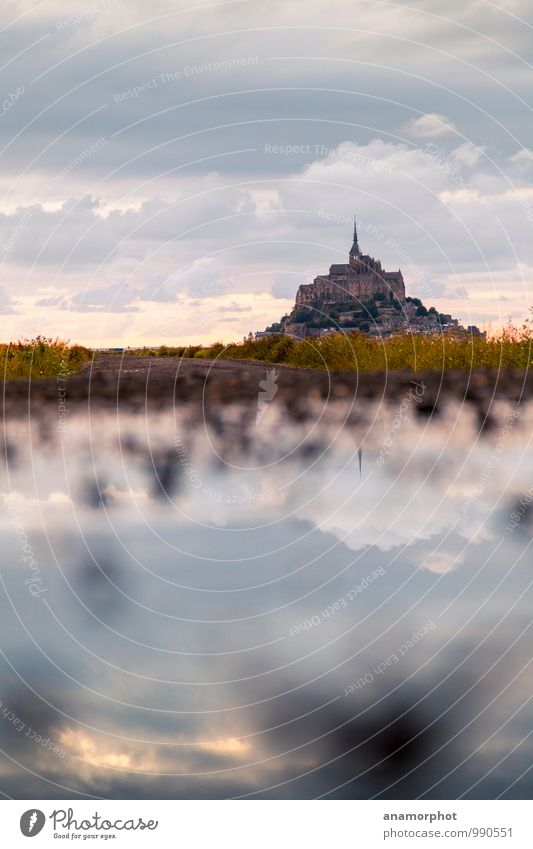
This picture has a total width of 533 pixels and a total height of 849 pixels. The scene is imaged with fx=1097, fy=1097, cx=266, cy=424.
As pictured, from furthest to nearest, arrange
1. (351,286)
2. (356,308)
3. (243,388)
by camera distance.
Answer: (351,286)
(356,308)
(243,388)

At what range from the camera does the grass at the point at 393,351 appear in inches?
1239

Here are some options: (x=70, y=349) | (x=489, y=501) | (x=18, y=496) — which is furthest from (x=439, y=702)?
(x=70, y=349)

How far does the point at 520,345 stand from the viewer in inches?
1226

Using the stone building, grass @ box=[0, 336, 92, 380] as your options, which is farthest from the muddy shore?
the stone building

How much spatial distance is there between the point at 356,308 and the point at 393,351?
29.4m

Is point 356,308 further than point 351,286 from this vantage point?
No

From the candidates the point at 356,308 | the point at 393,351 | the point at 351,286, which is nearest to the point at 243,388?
the point at 393,351

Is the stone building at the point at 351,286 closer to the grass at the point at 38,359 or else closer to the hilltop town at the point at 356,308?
the hilltop town at the point at 356,308

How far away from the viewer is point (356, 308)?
63.9m

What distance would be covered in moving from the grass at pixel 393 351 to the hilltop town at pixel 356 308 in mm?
876

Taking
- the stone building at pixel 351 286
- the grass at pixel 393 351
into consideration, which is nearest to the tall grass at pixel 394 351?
the grass at pixel 393 351

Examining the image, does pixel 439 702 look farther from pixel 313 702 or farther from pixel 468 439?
pixel 468 439

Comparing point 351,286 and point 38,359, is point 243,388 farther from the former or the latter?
point 351,286

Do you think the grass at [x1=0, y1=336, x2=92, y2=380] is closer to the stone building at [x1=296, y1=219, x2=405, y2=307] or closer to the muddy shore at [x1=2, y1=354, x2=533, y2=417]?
the muddy shore at [x1=2, y1=354, x2=533, y2=417]
